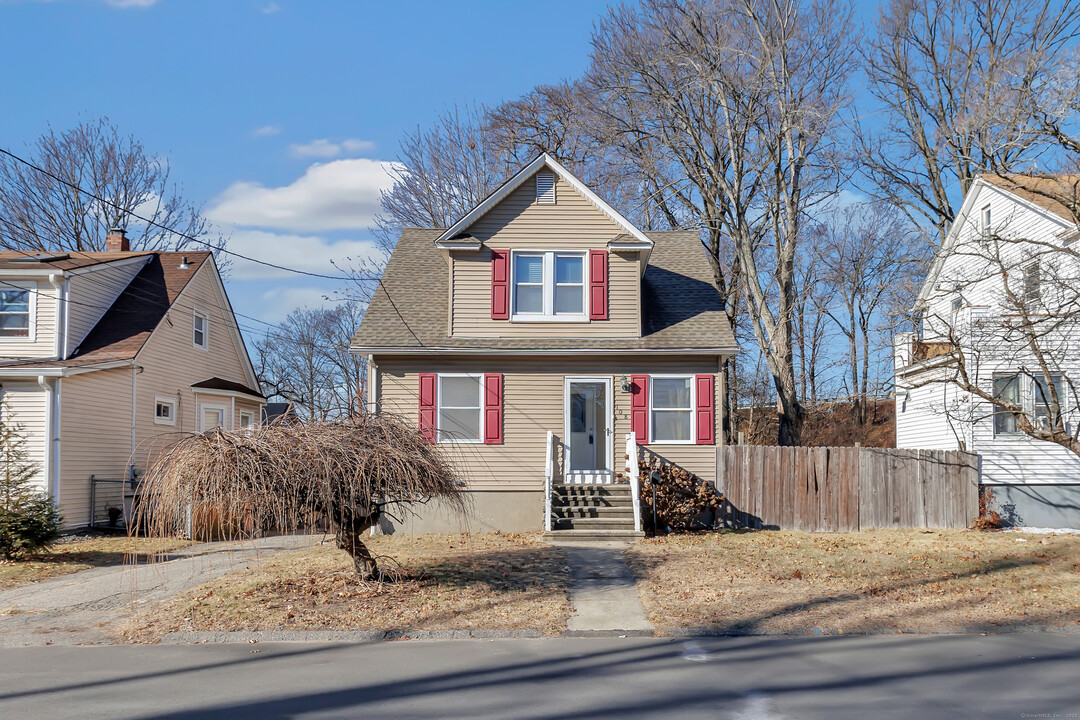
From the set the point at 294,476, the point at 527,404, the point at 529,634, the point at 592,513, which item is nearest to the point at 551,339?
the point at 527,404

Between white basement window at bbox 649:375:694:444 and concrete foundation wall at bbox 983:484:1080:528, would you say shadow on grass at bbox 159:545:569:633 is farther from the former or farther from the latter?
concrete foundation wall at bbox 983:484:1080:528

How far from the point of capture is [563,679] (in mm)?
7770

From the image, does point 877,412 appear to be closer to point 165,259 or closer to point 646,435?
point 646,435

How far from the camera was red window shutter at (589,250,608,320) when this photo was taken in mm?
18812

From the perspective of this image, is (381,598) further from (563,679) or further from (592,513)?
(592,513)

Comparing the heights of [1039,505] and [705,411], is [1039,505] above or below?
below

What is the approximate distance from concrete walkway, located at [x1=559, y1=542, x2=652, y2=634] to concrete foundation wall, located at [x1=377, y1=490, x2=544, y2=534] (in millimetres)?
3000

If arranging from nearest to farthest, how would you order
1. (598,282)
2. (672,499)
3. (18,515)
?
(18,515) → (672,499) → (598,282)

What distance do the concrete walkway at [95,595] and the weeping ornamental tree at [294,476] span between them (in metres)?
1.29

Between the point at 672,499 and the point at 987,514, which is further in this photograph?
the point at 987,514

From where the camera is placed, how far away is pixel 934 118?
30438 mm

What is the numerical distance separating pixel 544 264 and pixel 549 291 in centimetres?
59

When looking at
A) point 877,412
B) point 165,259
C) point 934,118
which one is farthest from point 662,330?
point 877,412

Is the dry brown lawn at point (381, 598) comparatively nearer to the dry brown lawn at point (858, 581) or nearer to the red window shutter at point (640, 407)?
the dry brown lawn at point (858, 581)
